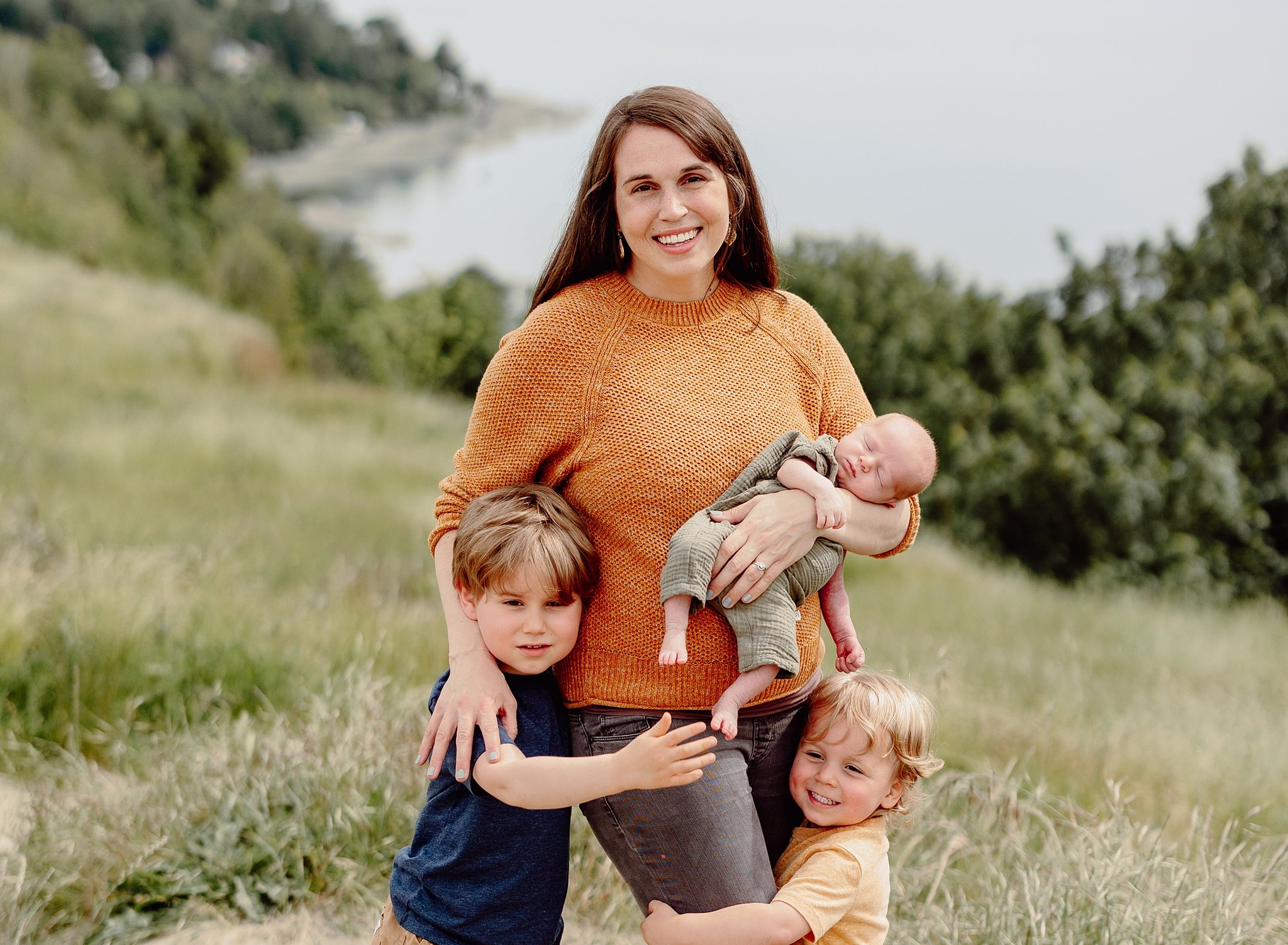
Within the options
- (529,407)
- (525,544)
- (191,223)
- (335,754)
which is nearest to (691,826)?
(525,544)

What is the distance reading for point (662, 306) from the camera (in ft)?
7.52

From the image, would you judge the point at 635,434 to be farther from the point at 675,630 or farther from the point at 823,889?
the point at 823,889

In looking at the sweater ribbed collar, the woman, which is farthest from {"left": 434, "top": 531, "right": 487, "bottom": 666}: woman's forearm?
the sweater ribbed collar

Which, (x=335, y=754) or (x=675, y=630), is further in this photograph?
(x=335, y=754)

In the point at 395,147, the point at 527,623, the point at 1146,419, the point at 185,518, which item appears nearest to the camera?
the point at 527,623

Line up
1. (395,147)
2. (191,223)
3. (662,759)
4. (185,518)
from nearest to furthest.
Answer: (662,759) → (185,518) → (191,223) → (395,147)

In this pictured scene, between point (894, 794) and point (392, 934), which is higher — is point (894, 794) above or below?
above

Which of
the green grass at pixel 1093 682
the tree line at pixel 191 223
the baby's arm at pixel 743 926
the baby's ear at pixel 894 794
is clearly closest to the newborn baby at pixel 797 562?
the baby's ear at pixel 894 794

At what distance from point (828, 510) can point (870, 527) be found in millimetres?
191

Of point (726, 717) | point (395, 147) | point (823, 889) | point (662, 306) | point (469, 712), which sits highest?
point (395, 147)

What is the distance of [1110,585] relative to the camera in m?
17.2

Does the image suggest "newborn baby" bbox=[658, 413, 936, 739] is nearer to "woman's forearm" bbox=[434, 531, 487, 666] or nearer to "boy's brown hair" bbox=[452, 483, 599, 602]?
"boy's brown hair" bbox=[452, 483, 599, 602]

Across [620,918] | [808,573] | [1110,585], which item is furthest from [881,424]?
[1110,585]

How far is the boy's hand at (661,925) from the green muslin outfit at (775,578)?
20.3 inches
